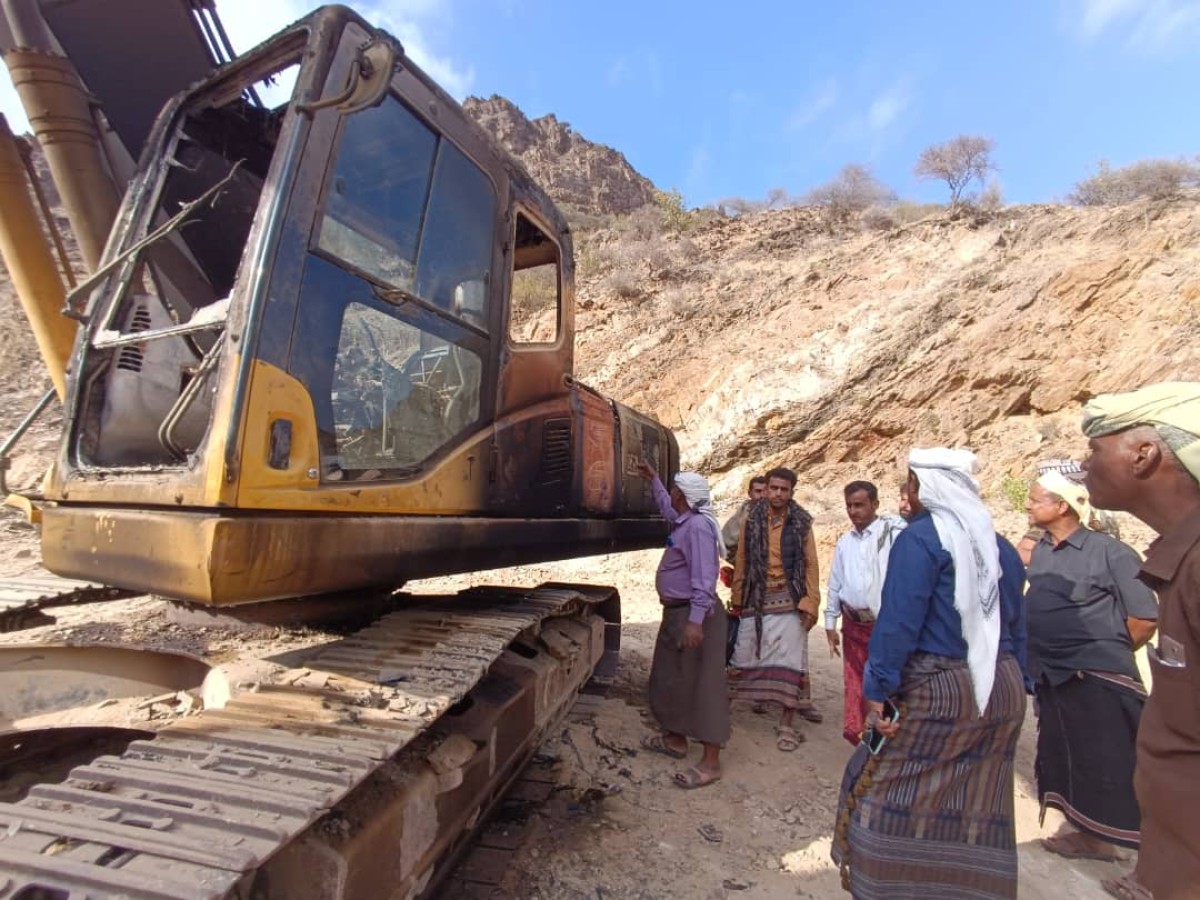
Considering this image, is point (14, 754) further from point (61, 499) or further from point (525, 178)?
point (525, 178)

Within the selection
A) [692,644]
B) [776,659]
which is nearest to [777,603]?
[776,659]

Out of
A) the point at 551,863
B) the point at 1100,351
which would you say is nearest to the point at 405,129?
the point at 551,863

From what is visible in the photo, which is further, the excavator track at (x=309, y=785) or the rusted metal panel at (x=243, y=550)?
the rusted metal panel at (x=243, y=550)

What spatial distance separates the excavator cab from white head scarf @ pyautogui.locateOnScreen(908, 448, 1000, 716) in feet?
5.64

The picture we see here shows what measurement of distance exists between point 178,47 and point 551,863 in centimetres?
407

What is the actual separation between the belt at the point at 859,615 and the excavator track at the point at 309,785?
89.5 inches

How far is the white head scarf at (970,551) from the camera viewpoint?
2297mm

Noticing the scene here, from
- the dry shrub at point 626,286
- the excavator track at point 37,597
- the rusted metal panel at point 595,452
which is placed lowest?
the excavator track at point 37,597

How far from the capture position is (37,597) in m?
2.88

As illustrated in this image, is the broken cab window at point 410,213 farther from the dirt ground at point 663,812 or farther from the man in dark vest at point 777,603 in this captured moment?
the man in dark vest at point 777,603

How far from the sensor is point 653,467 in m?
5.36

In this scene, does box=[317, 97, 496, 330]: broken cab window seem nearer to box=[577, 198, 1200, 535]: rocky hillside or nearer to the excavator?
the excavator

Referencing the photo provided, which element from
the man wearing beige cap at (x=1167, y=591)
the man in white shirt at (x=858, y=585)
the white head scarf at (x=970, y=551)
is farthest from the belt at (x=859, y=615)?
the man wearing beige cap at (x=1167, y=591)

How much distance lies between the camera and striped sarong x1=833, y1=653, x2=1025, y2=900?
7.66 ft
